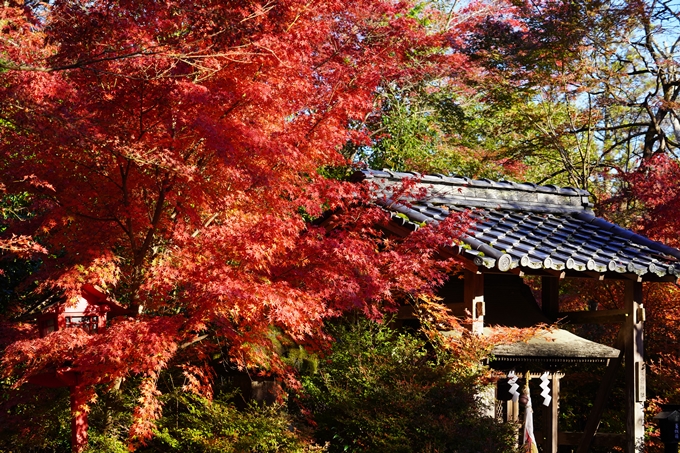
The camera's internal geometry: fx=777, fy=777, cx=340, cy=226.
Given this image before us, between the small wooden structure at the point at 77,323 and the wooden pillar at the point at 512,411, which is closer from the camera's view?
the small wooden structure at the point at 77,323

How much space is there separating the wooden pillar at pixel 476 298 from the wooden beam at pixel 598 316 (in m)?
1.48

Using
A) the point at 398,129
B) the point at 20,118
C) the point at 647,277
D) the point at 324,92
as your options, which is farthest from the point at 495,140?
the point at 20,118

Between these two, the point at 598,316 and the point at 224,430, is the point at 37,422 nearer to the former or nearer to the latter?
the point at 224,430

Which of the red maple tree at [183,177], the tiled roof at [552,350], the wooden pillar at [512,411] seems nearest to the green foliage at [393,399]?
the red maple tree at [183,177]

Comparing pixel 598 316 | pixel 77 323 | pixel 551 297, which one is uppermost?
pixel 551 297

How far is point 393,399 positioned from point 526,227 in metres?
3.41

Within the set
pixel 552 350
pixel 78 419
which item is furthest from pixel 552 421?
pixel 78 419

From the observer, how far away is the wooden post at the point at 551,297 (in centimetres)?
1179

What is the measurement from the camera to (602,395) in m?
11.0

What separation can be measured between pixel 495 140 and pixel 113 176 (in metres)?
14.2

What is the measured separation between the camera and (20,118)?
24.9ft

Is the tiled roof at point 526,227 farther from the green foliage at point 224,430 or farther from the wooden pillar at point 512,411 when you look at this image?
the wooden pillar at point 512,411

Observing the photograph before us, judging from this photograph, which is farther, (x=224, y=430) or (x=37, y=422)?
(x=37, y=422)

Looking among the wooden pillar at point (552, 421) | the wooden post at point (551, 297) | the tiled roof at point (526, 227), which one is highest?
the tiled roof at point (526, 227)
